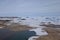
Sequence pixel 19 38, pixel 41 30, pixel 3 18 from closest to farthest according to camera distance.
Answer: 1. pixel 19 38
2. pixel 41 30
3. pixel 3 18

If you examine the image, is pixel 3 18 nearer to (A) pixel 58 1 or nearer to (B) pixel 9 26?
(B) pixel 9 26

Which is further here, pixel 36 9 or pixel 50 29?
pixel 36 9

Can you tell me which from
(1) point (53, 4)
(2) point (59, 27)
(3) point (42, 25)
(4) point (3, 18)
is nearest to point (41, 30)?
(3) point (42, 25)

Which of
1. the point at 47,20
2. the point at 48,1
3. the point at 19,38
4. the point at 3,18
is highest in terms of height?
the point at 48,1

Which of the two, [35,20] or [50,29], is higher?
[35,20]

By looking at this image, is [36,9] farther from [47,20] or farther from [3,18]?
[3,18]

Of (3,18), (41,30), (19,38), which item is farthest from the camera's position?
(3,18)
